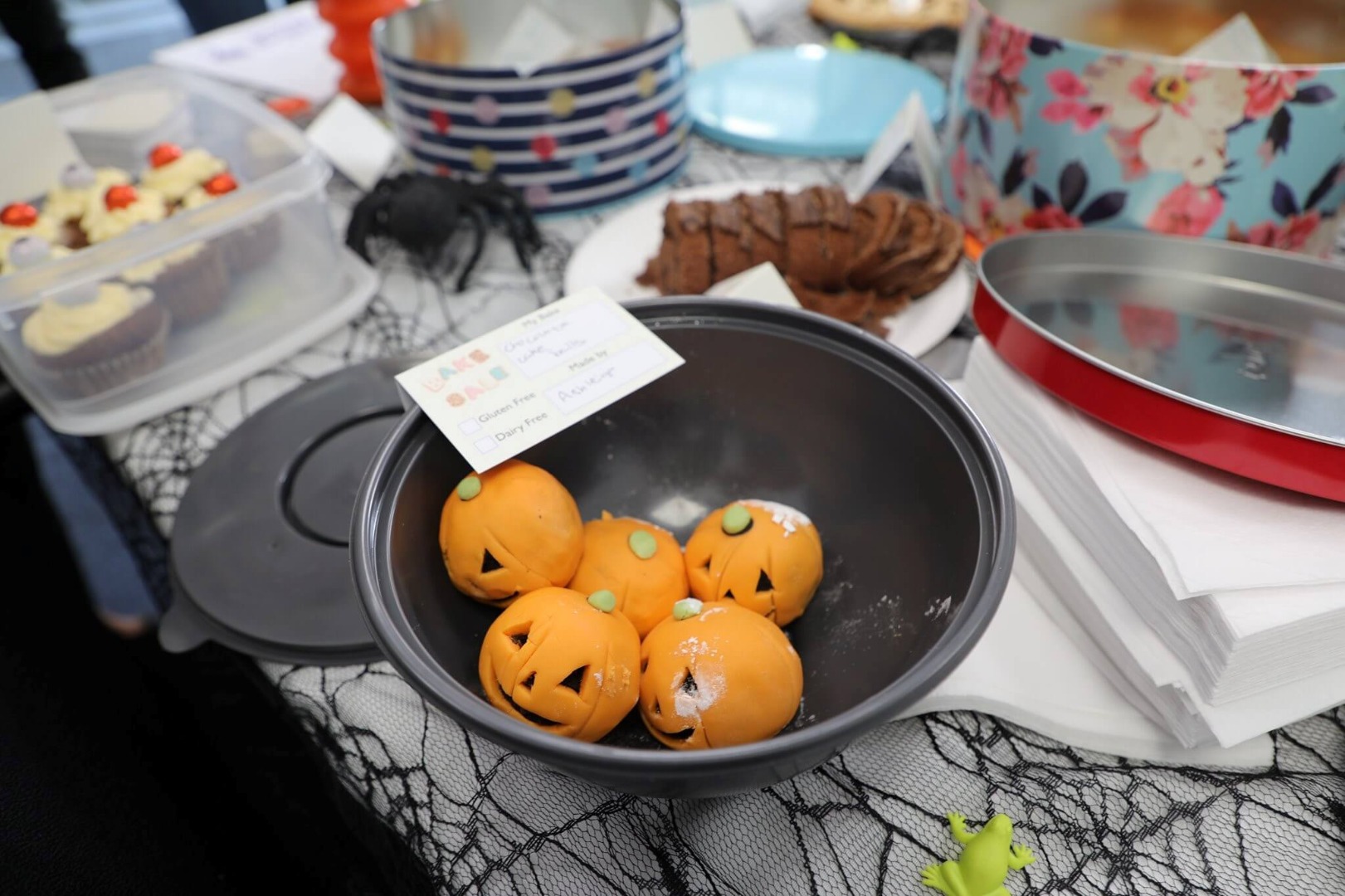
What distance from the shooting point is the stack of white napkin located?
49cm

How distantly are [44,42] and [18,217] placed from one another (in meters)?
1.13

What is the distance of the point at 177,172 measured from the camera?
100 centimetres

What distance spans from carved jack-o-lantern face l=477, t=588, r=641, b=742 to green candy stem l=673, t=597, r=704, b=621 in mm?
34

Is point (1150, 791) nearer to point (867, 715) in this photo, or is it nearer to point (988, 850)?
point (988, 850)

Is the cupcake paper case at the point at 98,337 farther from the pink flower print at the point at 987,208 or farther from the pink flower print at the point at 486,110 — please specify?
the pink flower print at the point at 987,208

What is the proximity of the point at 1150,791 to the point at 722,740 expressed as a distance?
30 cm

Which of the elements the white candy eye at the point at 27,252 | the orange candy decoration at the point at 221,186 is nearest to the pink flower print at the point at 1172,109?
the orange candy decoration at the point at 221,186

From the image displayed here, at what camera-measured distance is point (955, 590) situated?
1.61 feet

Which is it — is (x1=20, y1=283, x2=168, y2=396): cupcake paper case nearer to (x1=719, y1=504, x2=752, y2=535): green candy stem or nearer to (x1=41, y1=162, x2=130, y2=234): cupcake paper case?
(x1=41, y1=162, x2=130, y2=234): cupcake paper case

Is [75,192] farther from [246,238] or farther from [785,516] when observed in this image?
[785,516]

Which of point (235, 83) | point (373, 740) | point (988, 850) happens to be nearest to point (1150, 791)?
point (988, 850)

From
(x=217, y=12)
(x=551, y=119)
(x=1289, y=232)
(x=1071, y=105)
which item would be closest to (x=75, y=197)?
(x=551, y=119)

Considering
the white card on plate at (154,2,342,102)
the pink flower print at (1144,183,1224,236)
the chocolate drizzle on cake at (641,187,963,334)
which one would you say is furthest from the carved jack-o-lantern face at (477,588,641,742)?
the white card on plate at (154,2,342,102)

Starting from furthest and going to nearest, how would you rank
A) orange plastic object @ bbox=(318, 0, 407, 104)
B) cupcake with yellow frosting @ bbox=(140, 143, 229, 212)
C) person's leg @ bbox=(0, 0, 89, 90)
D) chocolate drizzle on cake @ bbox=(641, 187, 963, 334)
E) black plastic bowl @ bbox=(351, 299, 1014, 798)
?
person's leg @ bbox=(0, 0, 89, 90), orange plastic object @ bbox=(318, 0, 407, 104), cupcake with yellow frosting @ bbox=(140, 143, 229, 212), chocolate drizzle on cake @ bbox=(641, 187, 963, 334), black plastic bowl @ bbox=(351, 299, 1014, 798)
